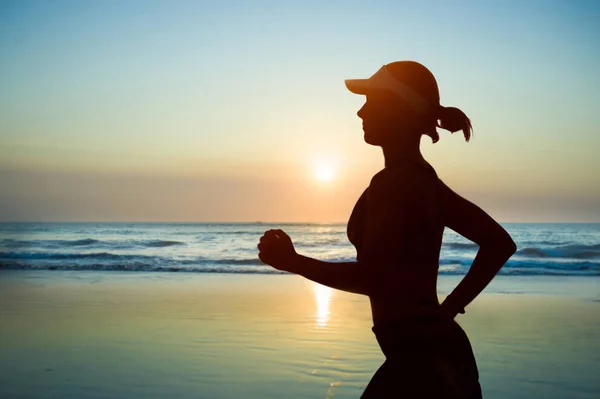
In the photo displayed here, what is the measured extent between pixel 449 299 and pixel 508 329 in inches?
287

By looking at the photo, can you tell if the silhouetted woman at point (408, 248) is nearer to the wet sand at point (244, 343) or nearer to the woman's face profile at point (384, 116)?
the woman's face profile at point (384, 116)

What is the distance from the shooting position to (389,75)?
2.00m

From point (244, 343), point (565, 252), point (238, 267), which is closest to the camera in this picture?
point (244, 343)

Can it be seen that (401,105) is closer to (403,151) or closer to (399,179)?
(403,151)

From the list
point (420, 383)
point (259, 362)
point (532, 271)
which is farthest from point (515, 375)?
point (532, 271)

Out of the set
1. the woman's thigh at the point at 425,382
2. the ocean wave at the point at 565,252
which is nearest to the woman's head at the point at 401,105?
the woman's thigh at the point at 425,382

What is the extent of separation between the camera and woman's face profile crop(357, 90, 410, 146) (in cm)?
200

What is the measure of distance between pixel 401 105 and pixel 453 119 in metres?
0.17

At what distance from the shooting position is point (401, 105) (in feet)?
6.56

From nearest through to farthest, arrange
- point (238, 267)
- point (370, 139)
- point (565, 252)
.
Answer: point (370, 139) < point (238, 267) < point (565, 252)

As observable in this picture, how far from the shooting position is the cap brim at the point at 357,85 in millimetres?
2000

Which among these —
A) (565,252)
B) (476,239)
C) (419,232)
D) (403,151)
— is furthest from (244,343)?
(565,252)

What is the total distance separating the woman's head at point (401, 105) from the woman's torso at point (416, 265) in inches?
5.2

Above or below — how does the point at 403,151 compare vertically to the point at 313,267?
above
